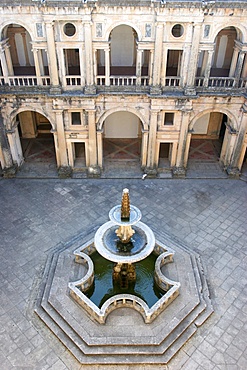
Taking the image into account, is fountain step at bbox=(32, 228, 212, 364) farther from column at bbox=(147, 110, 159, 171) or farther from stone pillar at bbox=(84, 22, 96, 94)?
stone pillar at bbox=(84, 22, 96, 94)

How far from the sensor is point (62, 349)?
56.0 feet

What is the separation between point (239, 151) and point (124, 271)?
14639 mm

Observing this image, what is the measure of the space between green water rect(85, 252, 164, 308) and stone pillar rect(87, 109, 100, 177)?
30.3 ft

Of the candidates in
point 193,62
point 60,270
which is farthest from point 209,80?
point 60,270

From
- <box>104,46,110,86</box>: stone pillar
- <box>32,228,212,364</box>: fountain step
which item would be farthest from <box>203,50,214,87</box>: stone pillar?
<box>32,228,212,364</box>: fountain step

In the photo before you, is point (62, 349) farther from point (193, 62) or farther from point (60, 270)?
point (193, 62)

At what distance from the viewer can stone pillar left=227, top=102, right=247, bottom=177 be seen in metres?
26.7

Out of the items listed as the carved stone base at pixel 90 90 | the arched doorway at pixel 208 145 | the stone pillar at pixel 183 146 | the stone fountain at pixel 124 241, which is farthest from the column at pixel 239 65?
the stone fountain at pixel 124 241

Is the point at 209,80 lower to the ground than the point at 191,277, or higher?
higher

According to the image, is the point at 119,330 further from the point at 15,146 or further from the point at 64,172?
the point at 15,146

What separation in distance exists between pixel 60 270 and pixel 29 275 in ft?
6.09

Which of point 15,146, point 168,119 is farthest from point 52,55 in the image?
point 168,119

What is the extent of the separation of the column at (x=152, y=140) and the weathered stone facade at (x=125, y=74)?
8 cm

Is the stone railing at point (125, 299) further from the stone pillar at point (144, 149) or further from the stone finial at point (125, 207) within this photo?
the stone pillar at point (144, 149)
